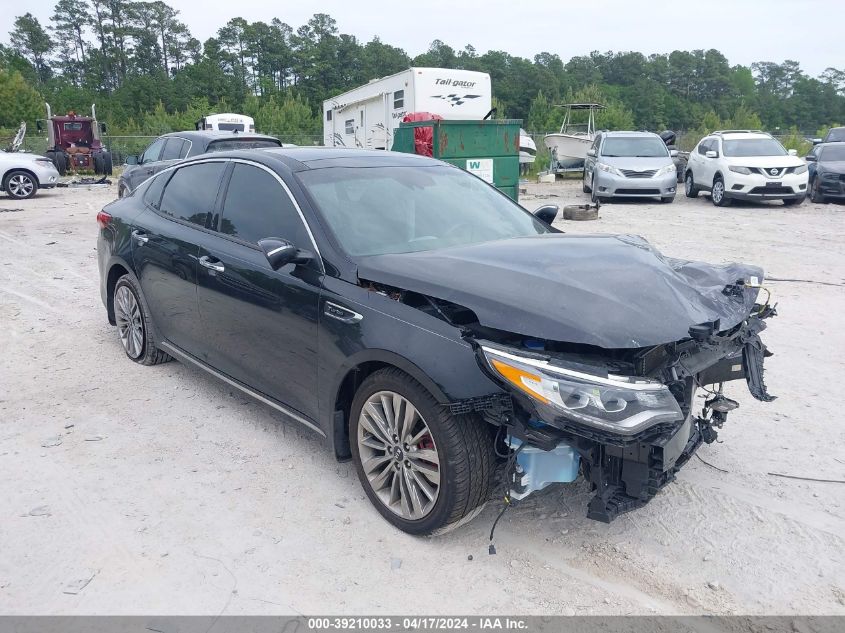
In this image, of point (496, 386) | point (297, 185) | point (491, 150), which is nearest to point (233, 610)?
point (496, 386)

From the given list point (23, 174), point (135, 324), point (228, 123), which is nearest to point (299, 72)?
point (228, 123)

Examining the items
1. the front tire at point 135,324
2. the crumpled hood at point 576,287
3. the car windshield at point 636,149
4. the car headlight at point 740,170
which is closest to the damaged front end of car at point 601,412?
the crumpled hood at point 576,287

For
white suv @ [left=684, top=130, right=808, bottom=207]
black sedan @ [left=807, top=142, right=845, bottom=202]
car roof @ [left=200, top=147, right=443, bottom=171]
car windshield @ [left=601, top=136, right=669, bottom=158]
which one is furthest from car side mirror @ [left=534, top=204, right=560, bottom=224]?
black sedan @ [left=807, top=142, right=845, bottom=202]

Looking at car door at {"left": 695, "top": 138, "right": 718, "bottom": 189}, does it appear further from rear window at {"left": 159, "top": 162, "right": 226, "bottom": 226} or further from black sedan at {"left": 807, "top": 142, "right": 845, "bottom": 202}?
rear window at {"left": 159, "top": 162, "right": 226, "bottom": 226}

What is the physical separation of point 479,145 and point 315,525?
10613 mm

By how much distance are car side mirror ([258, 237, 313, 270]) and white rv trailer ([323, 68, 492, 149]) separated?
1432cm

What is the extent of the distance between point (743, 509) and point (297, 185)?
2.87 metres

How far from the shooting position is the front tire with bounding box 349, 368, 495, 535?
2.99 m

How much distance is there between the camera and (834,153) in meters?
18.0

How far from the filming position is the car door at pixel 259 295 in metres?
3.69

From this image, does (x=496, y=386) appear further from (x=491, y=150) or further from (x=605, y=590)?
(x=491, y=150)

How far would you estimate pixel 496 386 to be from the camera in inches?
112

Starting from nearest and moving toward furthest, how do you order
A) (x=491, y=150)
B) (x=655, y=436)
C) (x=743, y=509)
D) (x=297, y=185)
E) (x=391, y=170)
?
(x=655, y=436) → (x=743, y=509) → (x=297, y=185) → (x=391, y=170) → (x=491, y=150)

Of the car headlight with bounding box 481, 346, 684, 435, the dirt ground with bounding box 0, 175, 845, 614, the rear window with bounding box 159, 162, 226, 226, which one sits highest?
the rear window with bounding box 159, 162, 226, 226
